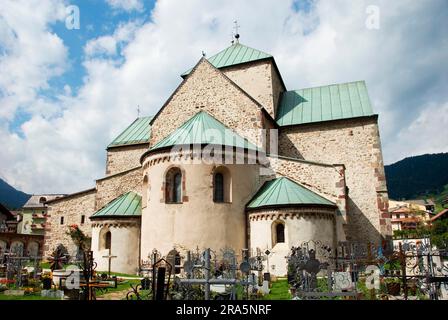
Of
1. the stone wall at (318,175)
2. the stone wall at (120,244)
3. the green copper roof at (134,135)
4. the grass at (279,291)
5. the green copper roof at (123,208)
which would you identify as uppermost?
the green copper roof at (134,135)

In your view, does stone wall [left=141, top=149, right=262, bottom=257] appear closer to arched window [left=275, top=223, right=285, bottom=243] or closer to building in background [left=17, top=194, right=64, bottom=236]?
arched window [left=275, top=223, right=285, bottom=243]

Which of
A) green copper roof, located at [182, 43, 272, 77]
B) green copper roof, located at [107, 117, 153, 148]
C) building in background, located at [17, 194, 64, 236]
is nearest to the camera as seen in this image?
green copper roof, located at [182, 43, 272, 77]

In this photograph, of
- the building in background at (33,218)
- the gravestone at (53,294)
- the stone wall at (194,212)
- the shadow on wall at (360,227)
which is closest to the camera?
the gravestone at (53,294)

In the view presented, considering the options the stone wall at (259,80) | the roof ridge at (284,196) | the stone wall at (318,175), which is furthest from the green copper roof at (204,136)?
the stone wall at (259,80)

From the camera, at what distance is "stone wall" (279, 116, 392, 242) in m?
23.0

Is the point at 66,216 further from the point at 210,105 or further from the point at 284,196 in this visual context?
the point at 284,196

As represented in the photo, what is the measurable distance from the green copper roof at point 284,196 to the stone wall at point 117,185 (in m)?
8.99

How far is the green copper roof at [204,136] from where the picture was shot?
19375 millimetres

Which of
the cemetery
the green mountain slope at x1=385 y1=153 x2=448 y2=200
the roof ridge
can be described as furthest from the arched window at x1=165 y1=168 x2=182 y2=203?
the green mountain slope at x1=385 y1=153 x2=448 y2=200

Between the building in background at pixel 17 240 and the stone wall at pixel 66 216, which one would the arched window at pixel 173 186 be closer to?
the stone wall at pixel 66 216

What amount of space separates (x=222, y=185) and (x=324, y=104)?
12.6 meters

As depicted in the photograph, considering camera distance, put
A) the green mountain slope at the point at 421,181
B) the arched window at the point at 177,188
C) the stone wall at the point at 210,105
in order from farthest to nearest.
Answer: the green mountain slope at the point at 421,181, the stone wall at the point at 210,105, the arched window at the point at 177,188

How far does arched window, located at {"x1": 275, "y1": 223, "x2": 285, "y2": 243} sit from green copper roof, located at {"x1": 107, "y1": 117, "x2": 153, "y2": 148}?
15.5 m
